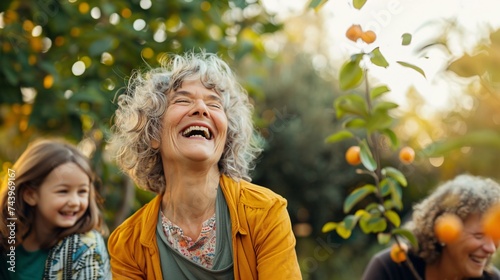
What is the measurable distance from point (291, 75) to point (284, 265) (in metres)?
7.54

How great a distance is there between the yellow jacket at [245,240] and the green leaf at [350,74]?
463 mm

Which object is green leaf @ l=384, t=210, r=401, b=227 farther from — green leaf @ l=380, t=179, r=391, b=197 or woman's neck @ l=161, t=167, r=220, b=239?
woman's neck @ l=161, t=167, r=220, b=239

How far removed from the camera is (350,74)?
1.67 meters

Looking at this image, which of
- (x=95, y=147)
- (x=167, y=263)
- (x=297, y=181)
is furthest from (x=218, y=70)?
(x=297, y=181)

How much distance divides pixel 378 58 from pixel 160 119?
816 mm

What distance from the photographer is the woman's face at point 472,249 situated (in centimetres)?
235

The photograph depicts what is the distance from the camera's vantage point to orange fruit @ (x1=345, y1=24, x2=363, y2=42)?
1.67m

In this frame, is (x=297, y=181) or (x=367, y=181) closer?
(x=297, y=181)

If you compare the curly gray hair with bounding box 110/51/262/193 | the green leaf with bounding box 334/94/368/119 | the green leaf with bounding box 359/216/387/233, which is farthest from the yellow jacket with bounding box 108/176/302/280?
the green leaf with bounding box 334/94/368/119

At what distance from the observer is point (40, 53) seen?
139 inches

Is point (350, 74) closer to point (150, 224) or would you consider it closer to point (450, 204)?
point (150, 224)

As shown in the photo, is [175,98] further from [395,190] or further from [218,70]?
[395,190]

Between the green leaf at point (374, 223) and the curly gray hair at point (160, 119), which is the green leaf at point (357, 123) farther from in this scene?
the curly gray hair at point (160, 119)

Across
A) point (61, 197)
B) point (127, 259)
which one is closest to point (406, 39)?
point (127, 259)
